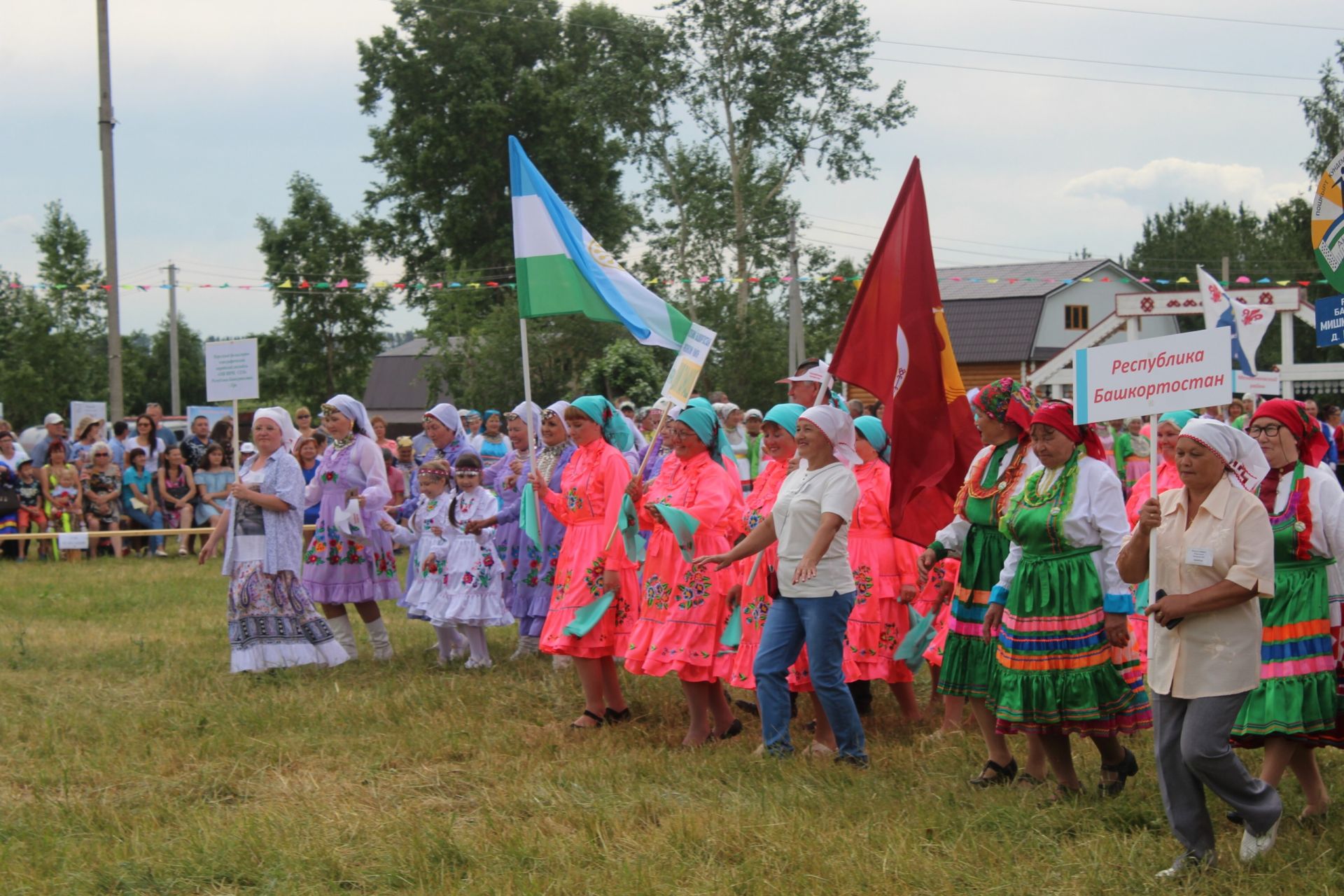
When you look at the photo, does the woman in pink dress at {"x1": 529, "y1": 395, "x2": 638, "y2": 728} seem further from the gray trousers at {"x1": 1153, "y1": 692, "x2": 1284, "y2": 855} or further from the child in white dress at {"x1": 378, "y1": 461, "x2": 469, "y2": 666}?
the gray trousers at {"x1": 1153, "y1": 692, "x2": 1284, "y2": 855}

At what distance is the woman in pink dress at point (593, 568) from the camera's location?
7.79 m

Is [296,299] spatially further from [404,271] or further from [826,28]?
[826,28]

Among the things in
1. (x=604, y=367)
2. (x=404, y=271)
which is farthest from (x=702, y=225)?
(x=404, y=271)

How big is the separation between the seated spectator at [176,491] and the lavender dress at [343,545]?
959 centimetres

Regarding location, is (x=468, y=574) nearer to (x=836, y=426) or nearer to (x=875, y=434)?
(x=875, y=434)

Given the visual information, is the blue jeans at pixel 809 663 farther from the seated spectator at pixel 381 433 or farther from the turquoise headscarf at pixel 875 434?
the seated spectator at pixel 381 433

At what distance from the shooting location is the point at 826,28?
34812mm

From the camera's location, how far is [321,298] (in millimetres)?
44469

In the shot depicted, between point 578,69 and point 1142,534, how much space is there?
4052 cm

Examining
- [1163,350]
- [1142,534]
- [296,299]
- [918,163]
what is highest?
[296,299]

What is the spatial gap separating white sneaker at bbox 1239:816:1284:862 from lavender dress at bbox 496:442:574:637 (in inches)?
235

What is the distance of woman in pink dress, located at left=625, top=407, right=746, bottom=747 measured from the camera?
7258mm

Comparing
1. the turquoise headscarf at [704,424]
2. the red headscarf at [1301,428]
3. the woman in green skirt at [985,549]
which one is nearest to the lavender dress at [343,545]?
the turquoise headscarf at [704,424]

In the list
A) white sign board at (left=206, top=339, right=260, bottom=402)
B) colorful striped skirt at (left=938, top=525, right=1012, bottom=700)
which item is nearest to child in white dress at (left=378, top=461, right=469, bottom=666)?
white sign board at (left=206, top=339, right=260, bottom=402)
